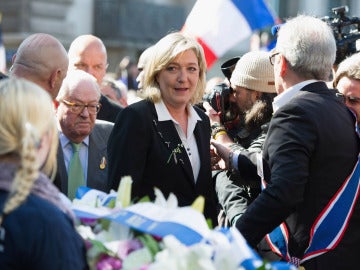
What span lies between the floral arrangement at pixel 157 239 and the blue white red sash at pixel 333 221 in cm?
109

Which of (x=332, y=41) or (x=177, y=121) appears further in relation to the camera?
(x=177, y=121)

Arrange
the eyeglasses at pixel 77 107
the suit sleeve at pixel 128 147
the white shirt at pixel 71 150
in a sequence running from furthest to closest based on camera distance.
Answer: the eyeglasses at pixel 77 107 < the white shirt at pixel 71 150 < the suit sleeve at pixel 128 147

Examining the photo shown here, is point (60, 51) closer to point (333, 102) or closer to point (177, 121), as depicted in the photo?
point (177, 121)

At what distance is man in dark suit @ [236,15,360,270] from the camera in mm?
3719

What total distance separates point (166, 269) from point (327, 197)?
1453 mm

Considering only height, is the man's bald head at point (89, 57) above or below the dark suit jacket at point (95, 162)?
above

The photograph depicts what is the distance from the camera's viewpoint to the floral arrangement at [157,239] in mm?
2607

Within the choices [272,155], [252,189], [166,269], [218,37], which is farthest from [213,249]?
[218,37]

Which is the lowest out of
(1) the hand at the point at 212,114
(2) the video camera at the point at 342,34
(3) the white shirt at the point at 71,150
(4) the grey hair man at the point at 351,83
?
(3) the white shirt at the point at 71,150

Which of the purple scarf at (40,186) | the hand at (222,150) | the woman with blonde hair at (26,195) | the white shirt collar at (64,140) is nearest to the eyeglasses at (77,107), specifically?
the white shirt collar at (64,140)

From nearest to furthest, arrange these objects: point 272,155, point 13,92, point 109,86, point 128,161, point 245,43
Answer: point 13,92 → point 272,155 → point 128,161 → point 109,86 → point 245,43

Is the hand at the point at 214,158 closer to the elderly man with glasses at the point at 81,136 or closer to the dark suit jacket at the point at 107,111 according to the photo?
the elderly man with glasses at the point at 81,136

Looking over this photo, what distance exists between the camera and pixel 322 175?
380 cm

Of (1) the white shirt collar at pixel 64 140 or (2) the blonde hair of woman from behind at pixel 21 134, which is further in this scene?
(1) the white shirt collar at pixel 64 140
